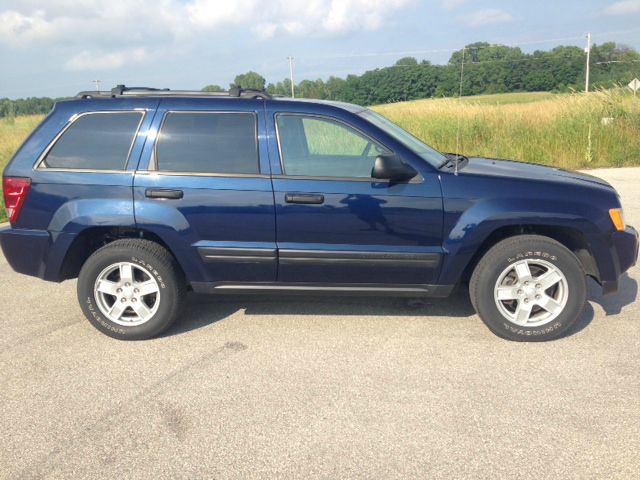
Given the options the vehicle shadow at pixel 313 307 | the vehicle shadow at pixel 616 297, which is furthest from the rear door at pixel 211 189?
the vehicle shadow at pixel 616 297

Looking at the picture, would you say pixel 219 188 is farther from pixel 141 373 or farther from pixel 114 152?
pixel 141 373

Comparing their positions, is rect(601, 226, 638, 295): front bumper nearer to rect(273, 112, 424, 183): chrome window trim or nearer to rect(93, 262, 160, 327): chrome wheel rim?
rect(273, 112, 424, 183): chrome window trim

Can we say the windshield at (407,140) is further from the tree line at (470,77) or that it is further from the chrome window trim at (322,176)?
the tree line at (470,77)

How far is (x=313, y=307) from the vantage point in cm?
455

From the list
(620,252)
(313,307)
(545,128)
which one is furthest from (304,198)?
(545,128)

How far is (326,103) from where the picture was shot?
407 cm

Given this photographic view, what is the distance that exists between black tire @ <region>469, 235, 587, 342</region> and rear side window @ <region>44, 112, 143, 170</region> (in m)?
2.75

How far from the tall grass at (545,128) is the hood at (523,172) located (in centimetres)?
887

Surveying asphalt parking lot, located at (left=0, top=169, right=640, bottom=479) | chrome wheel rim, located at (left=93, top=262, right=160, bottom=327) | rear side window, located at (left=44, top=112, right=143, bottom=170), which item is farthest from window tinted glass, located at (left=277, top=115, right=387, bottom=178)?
chrome wheel rim, located at (left=93, top=262, right=160, bottom=327)

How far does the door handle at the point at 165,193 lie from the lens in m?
3.78

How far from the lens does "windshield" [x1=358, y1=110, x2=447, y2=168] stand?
3938 mm

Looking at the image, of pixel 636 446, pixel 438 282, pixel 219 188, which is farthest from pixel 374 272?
pixel 636 446

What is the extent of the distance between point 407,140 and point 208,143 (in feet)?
5.12

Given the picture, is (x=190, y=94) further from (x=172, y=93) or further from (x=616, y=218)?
(x=616, y=218)
